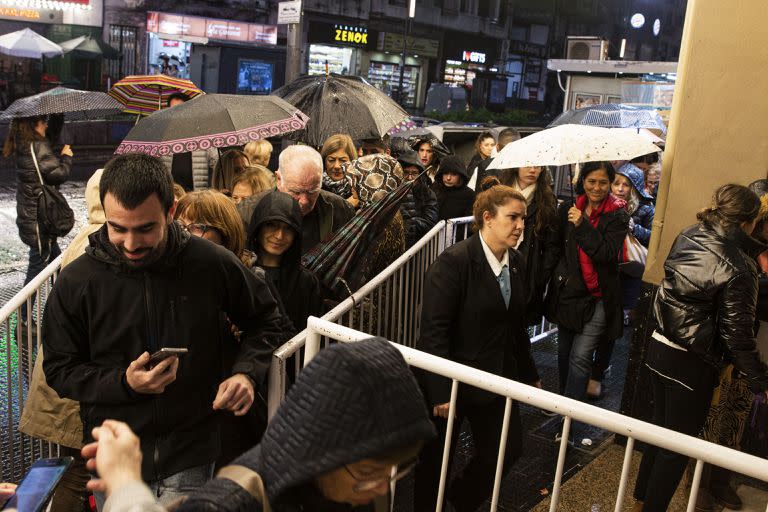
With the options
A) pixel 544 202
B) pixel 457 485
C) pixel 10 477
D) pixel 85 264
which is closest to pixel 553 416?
→ pixel 544 202

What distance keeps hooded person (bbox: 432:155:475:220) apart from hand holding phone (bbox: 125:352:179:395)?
520 centimetres

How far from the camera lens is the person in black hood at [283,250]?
4078mm

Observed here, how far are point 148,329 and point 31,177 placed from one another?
6.03 m

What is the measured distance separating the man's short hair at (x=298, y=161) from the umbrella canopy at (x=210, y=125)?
0.55 metres

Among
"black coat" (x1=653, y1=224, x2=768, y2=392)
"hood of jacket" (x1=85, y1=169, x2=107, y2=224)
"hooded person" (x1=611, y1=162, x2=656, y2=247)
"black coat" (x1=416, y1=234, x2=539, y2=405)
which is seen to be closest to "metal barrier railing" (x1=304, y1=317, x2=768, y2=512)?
"black coat" (x1=416, y1=234, x2=539, y2=405)

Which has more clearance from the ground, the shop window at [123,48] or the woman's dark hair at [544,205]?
the shop window at [123,48]

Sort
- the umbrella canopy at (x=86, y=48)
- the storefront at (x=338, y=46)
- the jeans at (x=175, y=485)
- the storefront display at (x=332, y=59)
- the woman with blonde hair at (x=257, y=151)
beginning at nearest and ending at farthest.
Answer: the jeans at (x=175, y=485)
the woman with blonde hair at (x=257, y=151)
the umbrella canopy at (x=86, y=48)
the storefront at (x=338, y=46)
the storefront display at (x=332, y=59)

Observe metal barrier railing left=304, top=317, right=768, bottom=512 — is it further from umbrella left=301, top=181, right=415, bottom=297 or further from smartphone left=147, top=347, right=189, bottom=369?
umbrella left=301, top=181, right=415, bottom=297

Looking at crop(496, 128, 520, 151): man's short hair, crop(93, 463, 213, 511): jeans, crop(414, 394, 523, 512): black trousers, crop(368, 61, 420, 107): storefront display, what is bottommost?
crop(414, 394, 523, 512): black trousers

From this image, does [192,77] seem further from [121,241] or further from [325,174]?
[121,241]

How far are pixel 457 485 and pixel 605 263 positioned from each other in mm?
2263

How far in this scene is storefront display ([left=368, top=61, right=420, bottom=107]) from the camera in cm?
4244

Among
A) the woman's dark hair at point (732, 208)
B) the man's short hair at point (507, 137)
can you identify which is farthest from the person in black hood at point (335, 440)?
the man's short hair at point (507, 137)

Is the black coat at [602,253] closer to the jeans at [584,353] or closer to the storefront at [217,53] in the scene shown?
the jeans at [584,353]
